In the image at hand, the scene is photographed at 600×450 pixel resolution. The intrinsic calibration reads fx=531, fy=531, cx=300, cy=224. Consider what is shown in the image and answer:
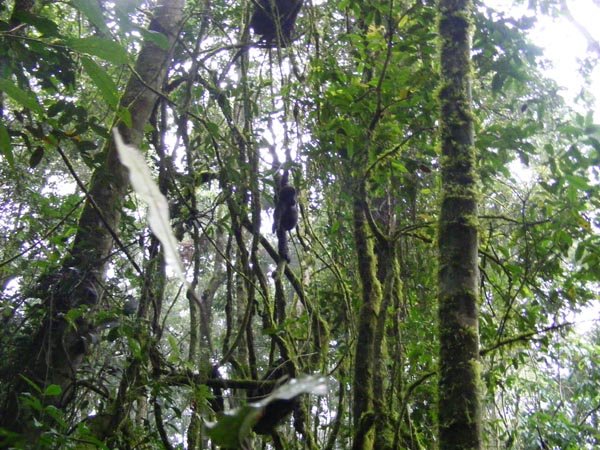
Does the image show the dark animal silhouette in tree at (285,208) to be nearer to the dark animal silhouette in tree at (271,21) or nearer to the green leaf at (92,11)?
the dark animal silhouette in tree at (271,21)

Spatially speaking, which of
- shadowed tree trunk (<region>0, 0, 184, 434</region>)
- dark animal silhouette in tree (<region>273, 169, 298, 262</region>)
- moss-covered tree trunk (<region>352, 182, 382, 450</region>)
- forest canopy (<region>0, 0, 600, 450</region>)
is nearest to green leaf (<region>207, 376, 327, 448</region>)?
forest canopy (<region>0, 0, 600, 450</region>)

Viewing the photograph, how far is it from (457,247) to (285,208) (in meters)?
1.36

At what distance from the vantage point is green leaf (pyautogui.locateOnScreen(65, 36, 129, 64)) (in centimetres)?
86

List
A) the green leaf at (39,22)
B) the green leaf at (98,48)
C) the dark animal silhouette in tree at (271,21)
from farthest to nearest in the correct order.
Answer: the dark animal silhouette in tree at (271,21) → the green leaf at (39,22) → the green leaf at (98,48)

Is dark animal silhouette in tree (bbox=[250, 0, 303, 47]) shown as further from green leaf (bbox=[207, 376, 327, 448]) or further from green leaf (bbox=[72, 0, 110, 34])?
green leaf (bbox=[207, 376, 327, 448])

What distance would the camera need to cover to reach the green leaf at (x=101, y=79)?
88cm

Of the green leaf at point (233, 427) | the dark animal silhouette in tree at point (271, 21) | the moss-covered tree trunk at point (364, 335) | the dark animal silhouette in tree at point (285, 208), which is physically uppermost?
the dark animal silhouette in tree at point (271, 21)

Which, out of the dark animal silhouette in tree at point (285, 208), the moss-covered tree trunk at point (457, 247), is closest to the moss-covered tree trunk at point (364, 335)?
the dark animal silhouette in tree at point (285, 208)

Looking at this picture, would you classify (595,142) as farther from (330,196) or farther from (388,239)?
(330,196)

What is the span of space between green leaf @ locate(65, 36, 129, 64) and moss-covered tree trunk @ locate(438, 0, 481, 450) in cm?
100

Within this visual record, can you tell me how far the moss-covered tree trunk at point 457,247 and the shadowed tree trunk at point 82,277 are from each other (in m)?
1.04

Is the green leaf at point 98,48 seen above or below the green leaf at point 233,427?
above

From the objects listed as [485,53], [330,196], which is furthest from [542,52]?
[330,196]

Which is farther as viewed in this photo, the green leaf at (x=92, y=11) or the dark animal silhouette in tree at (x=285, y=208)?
the dark animal silhouette in tree at (x=285, y=208)
